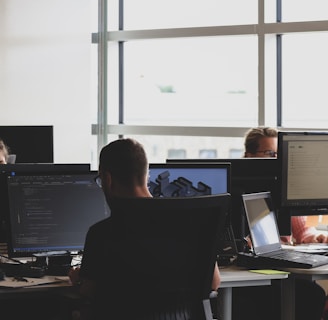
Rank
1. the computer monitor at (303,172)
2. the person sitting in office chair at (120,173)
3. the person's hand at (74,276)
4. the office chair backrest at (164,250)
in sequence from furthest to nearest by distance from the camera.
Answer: the computer monitor at (303,172)
the person's hand at (74,276)
the person sitting in office chair at (120,173)
the office chair backrest at (164,250)

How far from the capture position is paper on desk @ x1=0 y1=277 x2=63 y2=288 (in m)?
3.06

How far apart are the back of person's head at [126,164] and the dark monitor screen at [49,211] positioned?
2.02 feet

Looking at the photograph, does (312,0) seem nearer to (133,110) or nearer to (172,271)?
(133,110)

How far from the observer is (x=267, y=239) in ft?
11.9

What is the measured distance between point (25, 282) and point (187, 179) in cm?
88

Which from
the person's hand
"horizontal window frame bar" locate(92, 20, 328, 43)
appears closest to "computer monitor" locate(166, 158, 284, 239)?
the person's hand

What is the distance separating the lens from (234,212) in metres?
3.67

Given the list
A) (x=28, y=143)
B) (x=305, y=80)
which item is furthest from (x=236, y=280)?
(x=305, y=80)

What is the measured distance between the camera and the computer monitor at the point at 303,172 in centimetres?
378

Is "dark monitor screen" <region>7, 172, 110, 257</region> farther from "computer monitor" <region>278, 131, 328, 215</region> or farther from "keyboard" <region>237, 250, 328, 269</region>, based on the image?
"computer monitor" <region>278, 131, 328, 215</region>

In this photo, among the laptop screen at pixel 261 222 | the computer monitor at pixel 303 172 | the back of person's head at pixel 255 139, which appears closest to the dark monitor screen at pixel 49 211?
the laptop screen at pixel 261 222

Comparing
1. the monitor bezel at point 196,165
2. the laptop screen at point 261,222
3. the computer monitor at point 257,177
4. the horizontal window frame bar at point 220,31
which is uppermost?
the horizontal window frame bar at point 220,31

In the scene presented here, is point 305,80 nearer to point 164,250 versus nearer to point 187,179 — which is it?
point 187,179

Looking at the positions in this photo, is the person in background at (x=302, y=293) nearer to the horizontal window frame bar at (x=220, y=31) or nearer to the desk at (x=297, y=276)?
the desk at (x=297, y=276)
